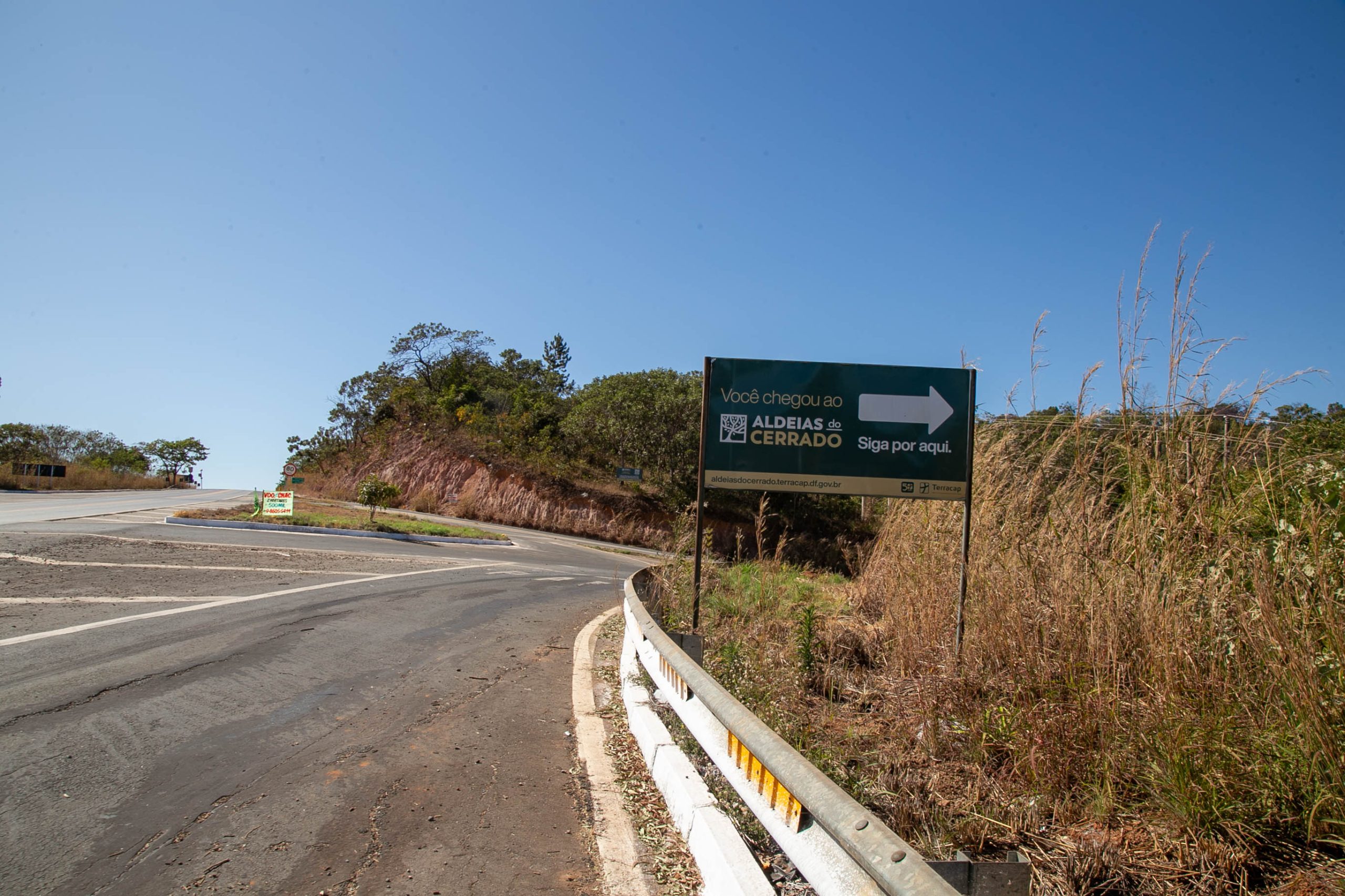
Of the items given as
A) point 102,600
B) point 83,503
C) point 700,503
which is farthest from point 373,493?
point 700,503

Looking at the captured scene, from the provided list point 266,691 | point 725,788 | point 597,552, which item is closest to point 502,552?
point 597,552

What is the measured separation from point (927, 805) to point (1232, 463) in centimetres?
238

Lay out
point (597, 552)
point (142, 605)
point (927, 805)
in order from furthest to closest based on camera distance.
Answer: point (597, 552)
point (142, 605)
point (927, 805)

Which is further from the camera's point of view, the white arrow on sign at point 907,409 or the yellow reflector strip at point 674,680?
the white arrow on sign at point 907,409

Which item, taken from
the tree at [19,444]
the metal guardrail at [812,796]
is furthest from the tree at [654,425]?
the tree at [19,444]


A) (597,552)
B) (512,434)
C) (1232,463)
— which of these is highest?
(512,434)

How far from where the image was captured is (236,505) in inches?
1177

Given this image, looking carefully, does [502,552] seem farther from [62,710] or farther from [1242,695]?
[1242,695]

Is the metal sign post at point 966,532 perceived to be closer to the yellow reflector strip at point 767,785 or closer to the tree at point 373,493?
the yellow reflector strip at point 767,785

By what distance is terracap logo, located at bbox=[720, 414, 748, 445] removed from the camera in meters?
7.17

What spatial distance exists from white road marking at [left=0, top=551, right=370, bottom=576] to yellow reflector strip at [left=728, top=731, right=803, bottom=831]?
1139 cm

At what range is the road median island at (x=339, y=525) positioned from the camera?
22.2 meters

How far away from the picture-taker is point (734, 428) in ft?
23.6

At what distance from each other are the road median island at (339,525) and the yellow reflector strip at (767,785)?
21083 millimetres
